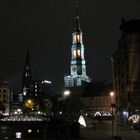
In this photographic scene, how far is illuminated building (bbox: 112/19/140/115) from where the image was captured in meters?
104

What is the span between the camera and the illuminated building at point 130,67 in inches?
4094

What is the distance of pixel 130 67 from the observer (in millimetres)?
107250

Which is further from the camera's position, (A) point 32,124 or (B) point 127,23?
(B) point 127,23

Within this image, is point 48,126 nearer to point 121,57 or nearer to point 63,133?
point 63,133

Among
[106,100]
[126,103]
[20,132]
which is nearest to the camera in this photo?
[20,132]

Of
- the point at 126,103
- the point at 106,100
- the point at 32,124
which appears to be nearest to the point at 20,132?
the point at 32,124

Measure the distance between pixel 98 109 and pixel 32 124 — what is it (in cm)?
11984

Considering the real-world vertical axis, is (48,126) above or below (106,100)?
below

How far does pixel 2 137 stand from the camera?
45.2m

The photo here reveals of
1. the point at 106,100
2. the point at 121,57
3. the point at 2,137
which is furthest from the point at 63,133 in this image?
the point at 106,100

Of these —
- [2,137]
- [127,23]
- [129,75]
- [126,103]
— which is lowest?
[2,137]

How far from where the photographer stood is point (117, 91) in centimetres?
12338

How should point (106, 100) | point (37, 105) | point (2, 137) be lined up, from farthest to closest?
point (37, 105), point (106, 100), point (2, 137)

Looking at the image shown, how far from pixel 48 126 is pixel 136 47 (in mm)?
48053
